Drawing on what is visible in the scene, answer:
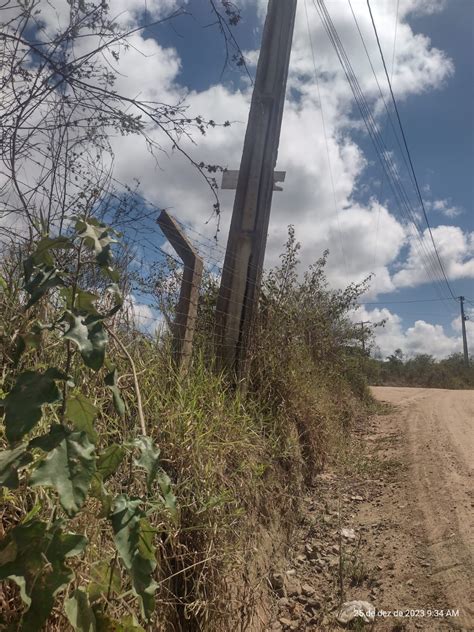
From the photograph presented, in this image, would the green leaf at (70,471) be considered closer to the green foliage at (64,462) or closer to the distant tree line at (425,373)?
the green foliage at (64,462)

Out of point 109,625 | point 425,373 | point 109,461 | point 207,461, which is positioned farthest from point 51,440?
point 425,373

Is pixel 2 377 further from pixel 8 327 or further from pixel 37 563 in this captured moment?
pixel 37 563

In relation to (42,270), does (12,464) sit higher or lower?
lower

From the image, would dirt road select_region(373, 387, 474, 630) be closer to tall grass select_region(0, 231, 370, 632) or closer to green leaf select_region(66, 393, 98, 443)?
tall grass select_region(0, 231, 370, 632)

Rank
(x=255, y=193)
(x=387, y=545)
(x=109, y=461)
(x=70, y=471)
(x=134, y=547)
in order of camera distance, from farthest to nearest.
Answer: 1. (x=255, y=193)
2. (x=387, y=545)
3. (x=109, y=461)
4. (x=134, y=547)
5. (x=70, y=471)

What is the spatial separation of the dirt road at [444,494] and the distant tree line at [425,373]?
18970 millimetres

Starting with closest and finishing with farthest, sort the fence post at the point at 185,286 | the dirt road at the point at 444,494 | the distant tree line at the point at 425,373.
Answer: the dirt road at the point at 444,494 → the fence post at the point at 185,286 → the distant tree line at the point at 425,373

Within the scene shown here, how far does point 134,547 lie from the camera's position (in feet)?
4.13

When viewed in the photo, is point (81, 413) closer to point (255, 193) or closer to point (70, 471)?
point (70, 471)

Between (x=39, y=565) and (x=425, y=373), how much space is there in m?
29.6

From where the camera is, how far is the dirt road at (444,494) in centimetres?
296

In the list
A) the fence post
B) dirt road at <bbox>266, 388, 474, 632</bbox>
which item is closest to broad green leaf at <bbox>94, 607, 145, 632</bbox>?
dirt road at <bbox>266, 388, 474, 632</bbox>

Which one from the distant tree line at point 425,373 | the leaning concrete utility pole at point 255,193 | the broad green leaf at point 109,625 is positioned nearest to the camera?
the broad green leaf at point 109,625
